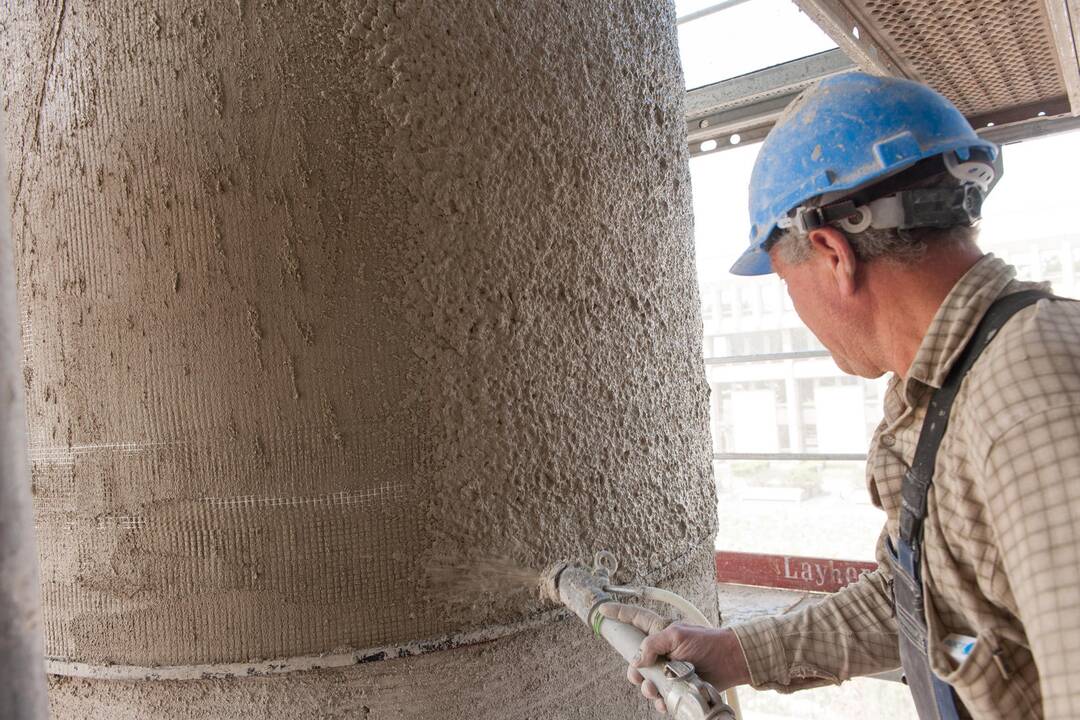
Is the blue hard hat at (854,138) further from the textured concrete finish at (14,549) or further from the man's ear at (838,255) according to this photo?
the textured concrete finish at (14,549)

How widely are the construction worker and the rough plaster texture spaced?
1.41ft

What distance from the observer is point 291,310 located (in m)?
1.52

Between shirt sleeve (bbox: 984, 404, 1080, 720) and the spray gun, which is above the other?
shirt sleeve (bbox: 984, 404, 1080, 720)

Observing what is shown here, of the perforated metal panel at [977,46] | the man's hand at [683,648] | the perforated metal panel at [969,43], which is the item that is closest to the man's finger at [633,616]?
the man's hand at [683,648]

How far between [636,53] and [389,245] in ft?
2.77

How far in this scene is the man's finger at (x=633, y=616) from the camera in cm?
152

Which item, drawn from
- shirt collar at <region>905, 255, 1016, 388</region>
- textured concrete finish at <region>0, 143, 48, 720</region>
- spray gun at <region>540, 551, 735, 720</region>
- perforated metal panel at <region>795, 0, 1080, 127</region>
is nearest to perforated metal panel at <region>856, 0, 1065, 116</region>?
perforated metal panel at <region>795, 0, 1080, 127</region>

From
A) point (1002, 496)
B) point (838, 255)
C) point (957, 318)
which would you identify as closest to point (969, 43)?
point (838, 255)

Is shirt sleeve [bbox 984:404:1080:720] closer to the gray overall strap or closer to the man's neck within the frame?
the gray overall strap

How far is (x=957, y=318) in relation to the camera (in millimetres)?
1164

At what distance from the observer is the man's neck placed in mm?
1266

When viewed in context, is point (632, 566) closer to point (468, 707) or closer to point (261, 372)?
point (468, 707)

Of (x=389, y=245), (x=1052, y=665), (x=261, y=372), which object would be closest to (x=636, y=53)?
(x=389, y=245)

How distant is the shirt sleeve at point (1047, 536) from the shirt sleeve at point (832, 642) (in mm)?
781
